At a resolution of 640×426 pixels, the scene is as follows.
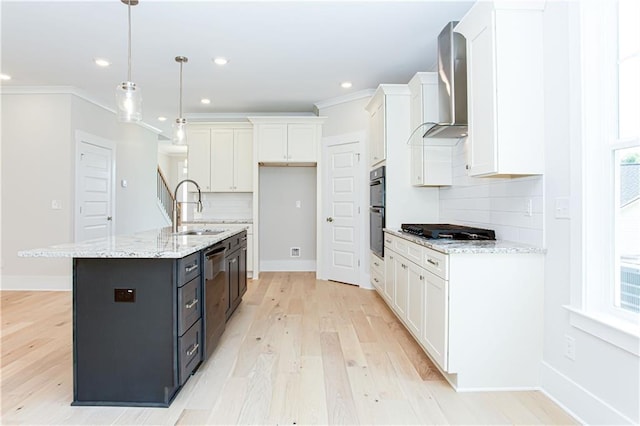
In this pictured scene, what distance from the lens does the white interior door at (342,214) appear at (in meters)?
5.08

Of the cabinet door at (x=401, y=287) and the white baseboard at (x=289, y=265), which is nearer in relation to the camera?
the cabinet door at (x=401, y=287)

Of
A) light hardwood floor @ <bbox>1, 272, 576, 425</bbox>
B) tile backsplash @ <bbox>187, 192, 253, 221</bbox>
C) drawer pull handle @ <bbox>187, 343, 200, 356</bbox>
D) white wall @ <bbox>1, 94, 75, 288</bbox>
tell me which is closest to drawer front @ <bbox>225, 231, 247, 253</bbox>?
light hardwood floor @ <bbox>1, 272, 576, 425</bbox>

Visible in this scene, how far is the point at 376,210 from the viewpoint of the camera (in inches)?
172

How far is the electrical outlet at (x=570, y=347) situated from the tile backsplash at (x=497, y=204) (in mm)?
555

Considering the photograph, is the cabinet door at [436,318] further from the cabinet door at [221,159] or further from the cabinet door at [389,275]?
the cabinet door at [221,159]

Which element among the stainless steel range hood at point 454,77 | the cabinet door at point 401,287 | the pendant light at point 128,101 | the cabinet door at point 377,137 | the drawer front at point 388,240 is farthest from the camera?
the cabinet door at point 377,137

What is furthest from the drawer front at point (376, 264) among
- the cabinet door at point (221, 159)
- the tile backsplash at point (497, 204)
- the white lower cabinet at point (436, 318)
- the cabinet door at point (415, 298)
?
the cabinet door at point (221, 159)

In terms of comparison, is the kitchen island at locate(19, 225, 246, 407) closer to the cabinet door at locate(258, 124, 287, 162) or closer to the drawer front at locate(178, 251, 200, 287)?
the drawer front at locate(178, 251, 200, 287)

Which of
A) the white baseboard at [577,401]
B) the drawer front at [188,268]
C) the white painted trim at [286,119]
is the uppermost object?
the white painted trim at [286,119]

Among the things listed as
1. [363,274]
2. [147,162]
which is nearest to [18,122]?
[147,162]

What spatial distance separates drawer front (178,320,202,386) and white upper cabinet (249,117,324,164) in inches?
138

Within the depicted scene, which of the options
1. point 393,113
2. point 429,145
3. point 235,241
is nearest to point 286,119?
point 393,113

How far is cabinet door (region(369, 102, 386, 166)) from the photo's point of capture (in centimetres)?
418

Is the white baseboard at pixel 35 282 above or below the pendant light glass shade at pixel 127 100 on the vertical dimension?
below
